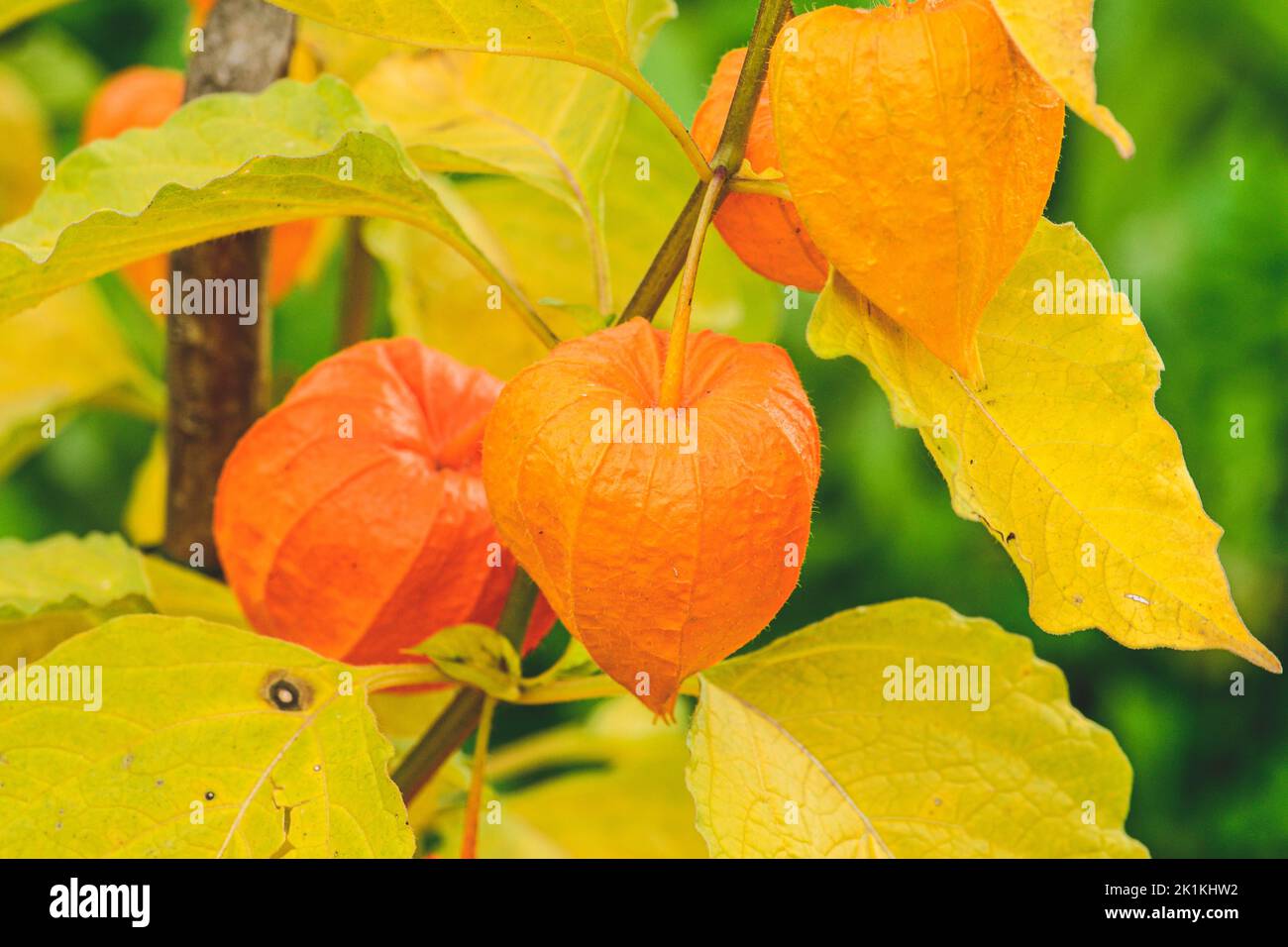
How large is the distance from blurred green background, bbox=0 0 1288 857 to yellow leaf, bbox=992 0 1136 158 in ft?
3.51

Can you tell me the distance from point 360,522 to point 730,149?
27 cm

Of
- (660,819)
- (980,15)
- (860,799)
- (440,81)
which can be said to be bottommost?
(660,819)

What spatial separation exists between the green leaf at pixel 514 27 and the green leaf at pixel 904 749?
0.94ft

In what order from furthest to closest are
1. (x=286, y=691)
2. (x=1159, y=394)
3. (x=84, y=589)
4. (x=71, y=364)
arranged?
(x=1159, y=394) < (x=71, y=364) < (x=84, y=589) < (x=286, y=691)

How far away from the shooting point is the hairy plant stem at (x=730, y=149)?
0.64 metres

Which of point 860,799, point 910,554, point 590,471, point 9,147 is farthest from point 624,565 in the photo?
point 910,554

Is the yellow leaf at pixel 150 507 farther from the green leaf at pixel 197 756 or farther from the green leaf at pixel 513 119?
the green leaf at pixel 197 756

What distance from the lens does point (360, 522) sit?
749mm

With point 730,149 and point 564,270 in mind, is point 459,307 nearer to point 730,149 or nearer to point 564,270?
point 564,270

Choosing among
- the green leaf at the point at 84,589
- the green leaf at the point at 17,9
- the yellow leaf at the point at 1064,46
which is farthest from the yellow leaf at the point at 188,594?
the yellow leaf at the point at 1064,46

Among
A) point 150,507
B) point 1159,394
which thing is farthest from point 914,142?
point 1159,394
